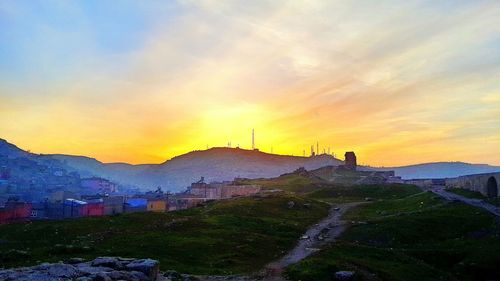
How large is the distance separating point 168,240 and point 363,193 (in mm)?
70549

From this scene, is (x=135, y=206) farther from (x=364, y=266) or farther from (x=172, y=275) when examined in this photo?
(x=172, y=275)

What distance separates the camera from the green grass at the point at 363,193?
9775 cm

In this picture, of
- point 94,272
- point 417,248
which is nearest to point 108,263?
point 94,272

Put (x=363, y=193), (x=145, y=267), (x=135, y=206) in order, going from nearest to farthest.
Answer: (x=145, y=267) → (x=363, y=193) → (x=135, y=206)

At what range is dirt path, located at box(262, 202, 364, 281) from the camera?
3494 centimetres

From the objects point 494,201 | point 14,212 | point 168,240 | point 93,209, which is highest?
point 494,201

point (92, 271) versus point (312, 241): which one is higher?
point (92, 271)

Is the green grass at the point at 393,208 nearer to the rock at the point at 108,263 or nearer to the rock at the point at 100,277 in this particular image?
the rock at the point at 108,263

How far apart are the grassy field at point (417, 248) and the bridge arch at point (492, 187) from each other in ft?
41.4

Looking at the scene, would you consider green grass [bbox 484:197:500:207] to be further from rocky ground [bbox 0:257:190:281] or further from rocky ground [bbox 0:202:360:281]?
rocky ground [bbox 0:257:190:281]

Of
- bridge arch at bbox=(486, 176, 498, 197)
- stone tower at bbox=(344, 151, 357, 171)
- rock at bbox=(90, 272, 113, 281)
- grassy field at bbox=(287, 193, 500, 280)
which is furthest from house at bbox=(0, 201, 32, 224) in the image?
stone tower at bbox=(344, 151, 357, 171)

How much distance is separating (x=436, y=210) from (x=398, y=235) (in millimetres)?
14966

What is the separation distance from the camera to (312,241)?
4844cm

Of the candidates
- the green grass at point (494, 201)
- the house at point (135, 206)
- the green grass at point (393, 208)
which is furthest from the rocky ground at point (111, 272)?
the house at point (135, 206)
